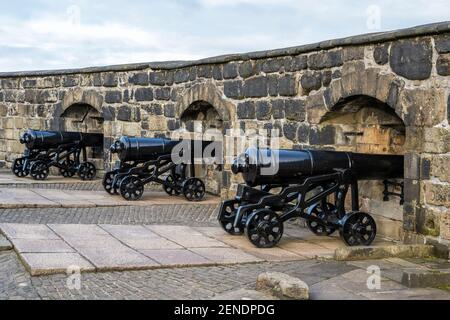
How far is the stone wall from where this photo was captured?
6504 mm

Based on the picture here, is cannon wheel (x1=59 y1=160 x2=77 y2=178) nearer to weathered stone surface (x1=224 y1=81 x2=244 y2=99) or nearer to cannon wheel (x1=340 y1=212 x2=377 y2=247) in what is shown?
weathered stone surface (x1=224 y1=81 x2=244 y2=99)

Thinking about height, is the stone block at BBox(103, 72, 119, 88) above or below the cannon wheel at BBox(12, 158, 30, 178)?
above

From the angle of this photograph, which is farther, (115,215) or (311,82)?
(115,215)

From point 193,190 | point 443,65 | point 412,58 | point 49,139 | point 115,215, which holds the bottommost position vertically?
point 115,215

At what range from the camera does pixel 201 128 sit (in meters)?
11.6

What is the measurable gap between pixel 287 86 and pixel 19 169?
622 centimetres

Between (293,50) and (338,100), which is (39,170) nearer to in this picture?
(293,50)

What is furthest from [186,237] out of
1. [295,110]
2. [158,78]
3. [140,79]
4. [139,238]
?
[140,79]

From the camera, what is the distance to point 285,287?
15.3ft

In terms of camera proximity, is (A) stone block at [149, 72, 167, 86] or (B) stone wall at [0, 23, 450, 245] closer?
(B) stone wall at [0, 23, 450, 245]

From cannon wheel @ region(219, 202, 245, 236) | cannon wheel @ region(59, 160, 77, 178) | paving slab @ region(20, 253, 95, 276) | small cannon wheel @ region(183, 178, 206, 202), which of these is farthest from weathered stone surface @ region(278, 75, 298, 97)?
cannon wheel @ region(59, 160, 77, 178)

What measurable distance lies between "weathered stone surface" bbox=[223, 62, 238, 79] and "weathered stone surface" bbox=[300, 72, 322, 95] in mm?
1705

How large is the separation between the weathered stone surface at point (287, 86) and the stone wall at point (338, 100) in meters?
0.01
